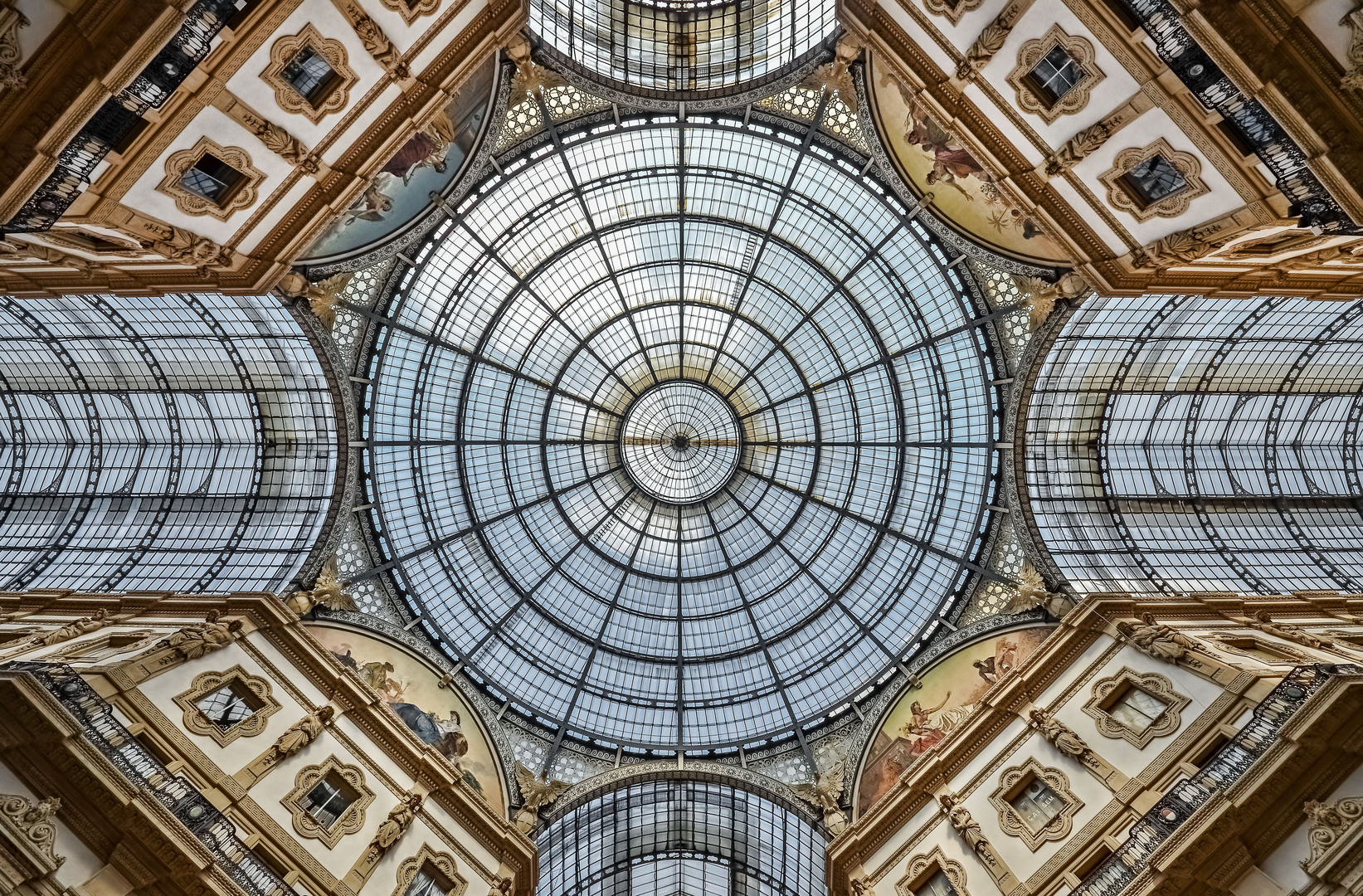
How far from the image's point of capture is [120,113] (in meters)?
13.6

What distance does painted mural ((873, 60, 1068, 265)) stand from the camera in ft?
69.4

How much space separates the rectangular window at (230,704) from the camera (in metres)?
Answer: 19.2

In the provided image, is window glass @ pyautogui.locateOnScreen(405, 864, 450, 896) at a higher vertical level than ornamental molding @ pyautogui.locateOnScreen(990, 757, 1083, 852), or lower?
higher

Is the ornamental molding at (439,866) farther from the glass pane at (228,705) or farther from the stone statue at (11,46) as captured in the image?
the stone statue at (11,46)

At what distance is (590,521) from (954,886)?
58.3 feet

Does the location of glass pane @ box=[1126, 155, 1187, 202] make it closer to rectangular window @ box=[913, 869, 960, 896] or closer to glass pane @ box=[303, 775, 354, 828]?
rectangular window @ box=[913, 869, 960, 896]

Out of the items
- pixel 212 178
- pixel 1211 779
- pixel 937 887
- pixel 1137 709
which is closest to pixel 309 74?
pixel 212 178

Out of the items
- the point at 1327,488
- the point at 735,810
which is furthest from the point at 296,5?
the point at 1327,488

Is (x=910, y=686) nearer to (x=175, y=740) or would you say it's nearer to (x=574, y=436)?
(x=574, y=436)

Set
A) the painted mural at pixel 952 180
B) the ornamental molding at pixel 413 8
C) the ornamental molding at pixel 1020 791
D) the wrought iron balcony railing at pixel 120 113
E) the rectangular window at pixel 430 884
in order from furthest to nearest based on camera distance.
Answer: the painted mural at pixel 952 180 < the rectangular window at pixel 430 884 < the ornamental molding at pixel 1020 791 < the ornamental molding at pixel 413 8 < the wrought iron balcony railing at pixel 120 113

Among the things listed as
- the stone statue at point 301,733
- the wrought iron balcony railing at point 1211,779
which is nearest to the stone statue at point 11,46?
the stone statue at point 301,733

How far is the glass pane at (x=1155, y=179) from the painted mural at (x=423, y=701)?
25.1 m

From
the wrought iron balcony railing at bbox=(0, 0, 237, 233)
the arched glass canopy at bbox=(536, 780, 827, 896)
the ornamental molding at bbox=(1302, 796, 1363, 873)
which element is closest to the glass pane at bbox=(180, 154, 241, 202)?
the wrought iron balcony railing at bbox=(0, 0, 237, 233)

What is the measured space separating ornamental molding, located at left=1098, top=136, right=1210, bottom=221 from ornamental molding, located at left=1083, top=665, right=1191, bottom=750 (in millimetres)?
11370
